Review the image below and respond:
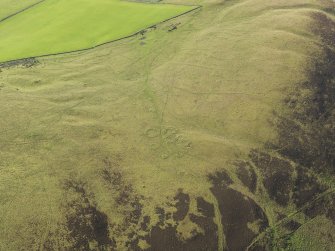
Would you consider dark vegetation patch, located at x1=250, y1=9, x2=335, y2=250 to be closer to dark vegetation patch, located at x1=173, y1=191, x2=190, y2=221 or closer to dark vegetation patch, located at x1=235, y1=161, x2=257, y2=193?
dark vegetation patch, located at x1=235, y1=161, x2=257, y2=193

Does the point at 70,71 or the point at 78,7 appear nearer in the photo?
the point at 70,71

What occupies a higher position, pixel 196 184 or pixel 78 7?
pixel 78 7

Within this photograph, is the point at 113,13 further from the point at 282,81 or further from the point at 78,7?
the point at 282,81

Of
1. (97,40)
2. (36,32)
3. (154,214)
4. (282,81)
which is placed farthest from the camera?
(36,32)

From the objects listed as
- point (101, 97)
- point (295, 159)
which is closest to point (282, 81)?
point (295, 159)

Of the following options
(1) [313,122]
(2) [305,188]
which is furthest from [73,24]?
(2) [305,188]

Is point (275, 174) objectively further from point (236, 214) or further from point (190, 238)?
point (190, 238)
